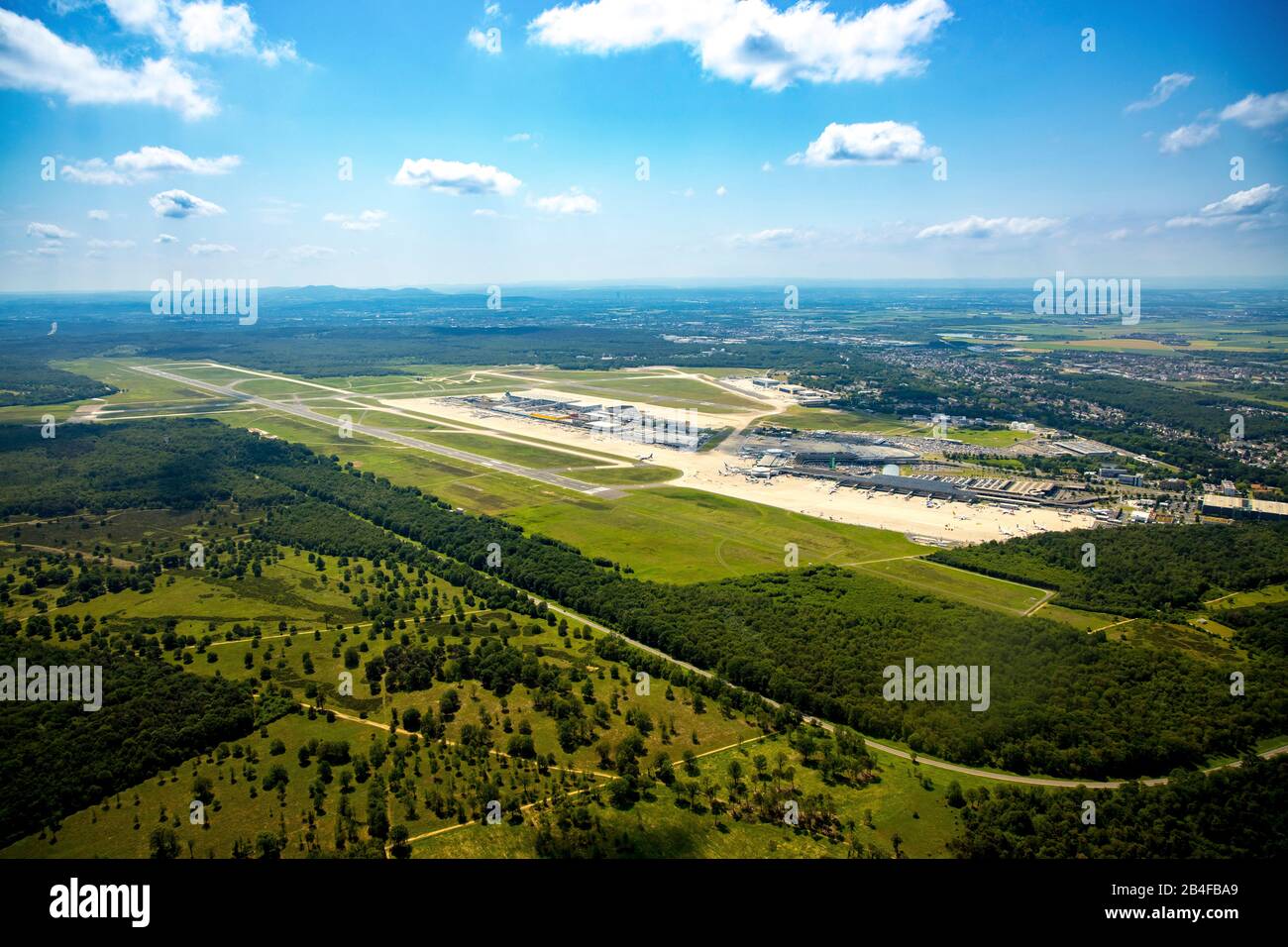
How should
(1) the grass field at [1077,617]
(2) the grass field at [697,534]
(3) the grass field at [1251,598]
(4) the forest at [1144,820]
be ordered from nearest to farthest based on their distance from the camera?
(4) the forest at [1144,820]
(1) the grass field at [1077,617]
(3) the grass field at [1251,598]
(2) the grass field at [697,534]

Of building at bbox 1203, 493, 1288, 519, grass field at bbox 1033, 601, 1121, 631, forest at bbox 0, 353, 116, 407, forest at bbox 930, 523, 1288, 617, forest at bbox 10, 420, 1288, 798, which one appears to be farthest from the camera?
forest at bbox 0, 353, 116, 407

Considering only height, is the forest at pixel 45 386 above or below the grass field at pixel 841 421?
above

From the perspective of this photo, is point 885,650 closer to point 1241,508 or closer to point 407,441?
point 1241,508

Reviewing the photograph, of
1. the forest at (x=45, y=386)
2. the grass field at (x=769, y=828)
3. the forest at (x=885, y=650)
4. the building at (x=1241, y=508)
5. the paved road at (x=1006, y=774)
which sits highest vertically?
the forest at (x=45, y=386)

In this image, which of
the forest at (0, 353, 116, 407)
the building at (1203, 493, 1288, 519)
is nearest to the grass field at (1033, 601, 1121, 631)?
the building at (1203, 493, 1288, 519)

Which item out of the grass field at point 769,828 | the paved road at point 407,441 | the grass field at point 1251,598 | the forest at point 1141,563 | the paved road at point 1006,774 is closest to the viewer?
the grass field at point 769,828

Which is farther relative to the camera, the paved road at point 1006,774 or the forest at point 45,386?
the forest at point 45,386

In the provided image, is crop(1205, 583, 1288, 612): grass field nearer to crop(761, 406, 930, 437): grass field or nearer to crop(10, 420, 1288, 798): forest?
crop(10, 420, 1288, 798): forest

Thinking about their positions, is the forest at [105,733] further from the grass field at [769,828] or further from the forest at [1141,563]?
the forest at [1141,563]

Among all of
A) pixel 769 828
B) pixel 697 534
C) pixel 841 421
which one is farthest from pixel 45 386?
pixel 769 828

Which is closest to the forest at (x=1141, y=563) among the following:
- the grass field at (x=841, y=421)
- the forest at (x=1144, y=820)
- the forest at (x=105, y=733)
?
the forest at (x=1144, y=820)
